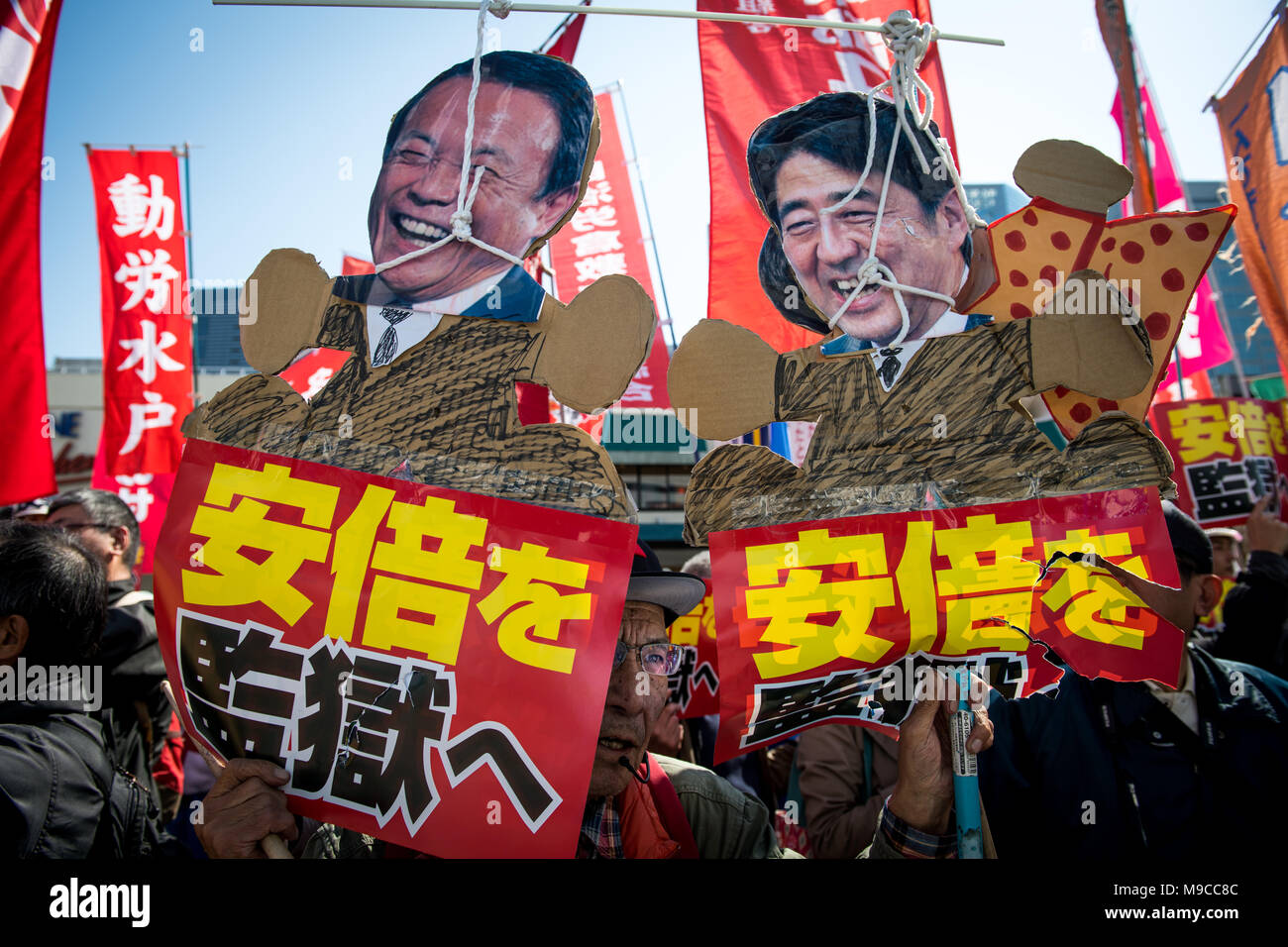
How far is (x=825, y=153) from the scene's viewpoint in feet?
5.52

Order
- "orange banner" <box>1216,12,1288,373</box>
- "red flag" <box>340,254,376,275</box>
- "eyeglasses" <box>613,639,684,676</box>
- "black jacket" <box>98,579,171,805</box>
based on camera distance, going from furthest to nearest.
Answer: "red flag" <box>340,254,376,275</box> < "orange banner" <box>1216,12,1288,373</box> < "black jacket" <box>98,579,171,805</box> < "eyeglasses" <box>613,639,684,676</box>

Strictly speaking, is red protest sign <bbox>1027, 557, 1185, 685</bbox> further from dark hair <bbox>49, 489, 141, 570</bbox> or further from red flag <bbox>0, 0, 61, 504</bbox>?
dark hair <bbox>49, 489, 141, 570</bbox>

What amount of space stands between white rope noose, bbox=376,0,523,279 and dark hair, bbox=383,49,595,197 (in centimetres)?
5

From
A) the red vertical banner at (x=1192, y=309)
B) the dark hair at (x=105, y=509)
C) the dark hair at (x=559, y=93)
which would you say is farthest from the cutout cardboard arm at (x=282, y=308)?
the red vertical banner at (x=1192, y=309)

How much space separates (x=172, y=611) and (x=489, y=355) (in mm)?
766

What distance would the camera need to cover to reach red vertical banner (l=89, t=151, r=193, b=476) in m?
4.82

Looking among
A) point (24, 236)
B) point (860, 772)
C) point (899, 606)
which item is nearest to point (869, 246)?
point (899, 606)

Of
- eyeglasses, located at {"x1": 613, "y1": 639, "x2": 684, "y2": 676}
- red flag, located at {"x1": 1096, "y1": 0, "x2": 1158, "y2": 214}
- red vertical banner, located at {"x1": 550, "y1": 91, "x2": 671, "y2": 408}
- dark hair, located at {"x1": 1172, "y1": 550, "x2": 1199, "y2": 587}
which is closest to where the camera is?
eyeglasses, located at {"x1": 613, "y1": 639, "x2": 684, "y2": 676}

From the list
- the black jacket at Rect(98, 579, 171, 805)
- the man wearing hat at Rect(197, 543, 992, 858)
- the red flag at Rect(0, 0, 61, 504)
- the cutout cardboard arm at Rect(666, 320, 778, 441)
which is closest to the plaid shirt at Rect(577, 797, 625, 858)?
the man wearing hat at Rect(197, 543, 992, 858)

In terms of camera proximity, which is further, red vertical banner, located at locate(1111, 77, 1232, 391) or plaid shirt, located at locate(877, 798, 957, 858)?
red vertical banner, located at locate(1111, 77, 1232, 391)

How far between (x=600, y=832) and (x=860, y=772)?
33.9 inches

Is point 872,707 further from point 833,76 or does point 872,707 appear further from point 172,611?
point 833,76

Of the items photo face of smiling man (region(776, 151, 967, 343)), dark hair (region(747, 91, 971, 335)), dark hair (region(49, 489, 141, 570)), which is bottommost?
dark hair (region(49, 489, 141, 570))

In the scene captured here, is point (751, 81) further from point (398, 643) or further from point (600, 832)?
point (600, 832)
